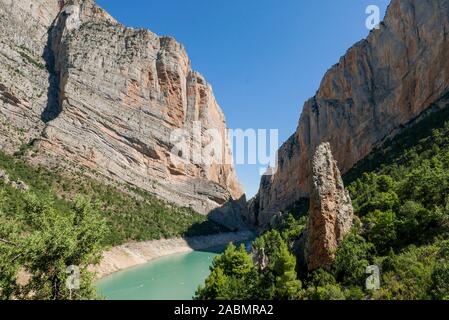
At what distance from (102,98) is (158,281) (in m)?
52.8

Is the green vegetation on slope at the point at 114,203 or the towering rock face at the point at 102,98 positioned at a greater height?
the towering rock face at the point at 102,98

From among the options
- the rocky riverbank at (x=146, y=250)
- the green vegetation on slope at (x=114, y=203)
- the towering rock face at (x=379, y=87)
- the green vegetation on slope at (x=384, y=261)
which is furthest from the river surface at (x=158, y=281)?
the towering rock face at (x=379, y=87)

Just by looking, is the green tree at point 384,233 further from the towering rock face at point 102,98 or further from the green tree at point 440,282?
the towering rock face at point 102,98

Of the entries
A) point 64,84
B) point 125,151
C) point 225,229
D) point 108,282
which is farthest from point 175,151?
point 108,282

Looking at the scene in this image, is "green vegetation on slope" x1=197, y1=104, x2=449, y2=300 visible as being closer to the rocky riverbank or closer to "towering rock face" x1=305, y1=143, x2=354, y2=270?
"towering rock face" x1=305, y1=143, x2=354, y2=270

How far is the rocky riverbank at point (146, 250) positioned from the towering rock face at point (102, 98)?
50.0ft

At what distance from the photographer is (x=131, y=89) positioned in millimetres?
82312

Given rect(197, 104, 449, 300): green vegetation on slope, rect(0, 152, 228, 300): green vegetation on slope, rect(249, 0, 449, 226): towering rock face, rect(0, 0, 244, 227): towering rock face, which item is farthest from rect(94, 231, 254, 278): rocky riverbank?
rect(249, 0, 449, 226): towering rock face

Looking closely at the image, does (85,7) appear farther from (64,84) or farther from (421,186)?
(421,186)

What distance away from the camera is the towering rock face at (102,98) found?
65062 millimetres

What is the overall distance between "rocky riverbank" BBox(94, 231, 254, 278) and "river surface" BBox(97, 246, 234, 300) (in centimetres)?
110

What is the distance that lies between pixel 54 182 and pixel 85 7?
64623mm
